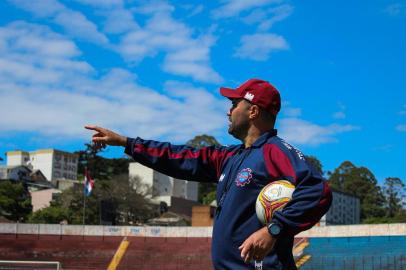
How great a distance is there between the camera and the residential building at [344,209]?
109188mm

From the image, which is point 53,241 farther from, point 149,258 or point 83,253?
point 149,258

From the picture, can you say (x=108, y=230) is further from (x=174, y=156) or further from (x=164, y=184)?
(x=164, y=184)

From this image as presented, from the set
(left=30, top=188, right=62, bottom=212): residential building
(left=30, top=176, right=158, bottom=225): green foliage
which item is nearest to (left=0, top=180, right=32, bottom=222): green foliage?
(left=30, top=176, right=158, bottom=225): green foliage

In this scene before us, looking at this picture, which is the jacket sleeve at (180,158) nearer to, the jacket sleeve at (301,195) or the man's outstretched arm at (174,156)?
the man's outstretched arm at (174,156)

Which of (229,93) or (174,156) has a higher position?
(229,93)

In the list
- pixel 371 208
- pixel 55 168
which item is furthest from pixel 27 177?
pixel 371 208

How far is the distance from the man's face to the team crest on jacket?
13.1 inches

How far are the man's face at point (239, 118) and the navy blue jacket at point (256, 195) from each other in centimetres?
13

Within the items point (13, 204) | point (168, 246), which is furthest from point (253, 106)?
point (13, 204)

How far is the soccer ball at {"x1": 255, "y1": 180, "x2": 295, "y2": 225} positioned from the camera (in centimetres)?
343

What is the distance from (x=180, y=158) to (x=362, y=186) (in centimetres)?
12421

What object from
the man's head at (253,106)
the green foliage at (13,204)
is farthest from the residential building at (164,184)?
the man's head at (253,106)

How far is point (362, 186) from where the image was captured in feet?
406

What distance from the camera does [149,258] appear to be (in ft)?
116
